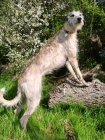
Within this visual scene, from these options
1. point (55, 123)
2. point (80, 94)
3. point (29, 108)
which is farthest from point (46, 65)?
point (55, 123)

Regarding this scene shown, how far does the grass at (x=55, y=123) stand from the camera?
510 centimetres

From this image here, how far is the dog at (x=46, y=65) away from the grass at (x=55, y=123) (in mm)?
200

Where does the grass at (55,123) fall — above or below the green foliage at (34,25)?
below

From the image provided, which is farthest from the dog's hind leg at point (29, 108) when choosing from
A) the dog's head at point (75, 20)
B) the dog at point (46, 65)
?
the dog's head at point (75, 20)

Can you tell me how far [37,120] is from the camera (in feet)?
18.4

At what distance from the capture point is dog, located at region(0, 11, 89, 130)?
18.7 ft

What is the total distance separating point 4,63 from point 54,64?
4279mm

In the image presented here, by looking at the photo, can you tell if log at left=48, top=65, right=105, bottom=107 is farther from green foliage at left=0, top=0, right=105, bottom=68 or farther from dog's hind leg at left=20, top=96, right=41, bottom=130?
green foliage at left=0, top=0, right=105, bottom=68

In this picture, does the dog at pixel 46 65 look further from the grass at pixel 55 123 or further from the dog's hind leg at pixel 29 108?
the grass at pixel 55 123

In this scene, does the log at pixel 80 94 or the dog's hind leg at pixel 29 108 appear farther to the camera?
the log at pixel 80 94

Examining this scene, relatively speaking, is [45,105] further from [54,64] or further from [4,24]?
[4,24]

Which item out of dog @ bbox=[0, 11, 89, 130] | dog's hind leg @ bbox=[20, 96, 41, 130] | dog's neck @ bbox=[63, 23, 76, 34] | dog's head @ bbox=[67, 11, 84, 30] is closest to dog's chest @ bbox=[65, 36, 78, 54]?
dog @ bbox=[0, 11, 89, 130]

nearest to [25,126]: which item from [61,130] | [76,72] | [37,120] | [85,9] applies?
[37,120]

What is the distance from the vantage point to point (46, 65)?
20.4 ft
